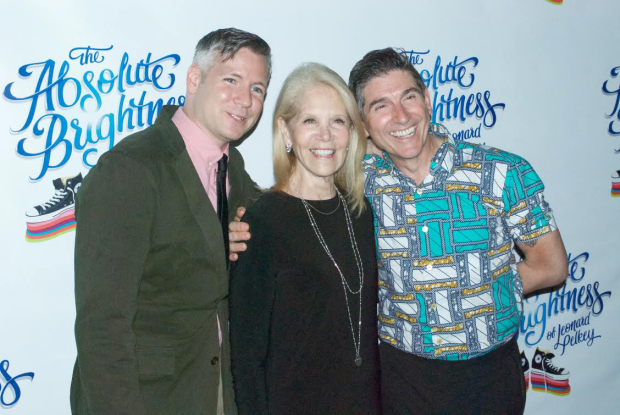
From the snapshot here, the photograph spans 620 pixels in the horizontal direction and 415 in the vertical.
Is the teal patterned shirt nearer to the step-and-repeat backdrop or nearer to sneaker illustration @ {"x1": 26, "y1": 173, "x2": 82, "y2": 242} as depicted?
the step-and-repeat backdrop

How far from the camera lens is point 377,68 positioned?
1822 mm

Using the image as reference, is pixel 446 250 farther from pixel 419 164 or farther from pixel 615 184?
pixel 615 184

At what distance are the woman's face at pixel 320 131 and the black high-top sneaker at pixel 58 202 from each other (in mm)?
876

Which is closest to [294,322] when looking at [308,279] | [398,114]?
[308,279]

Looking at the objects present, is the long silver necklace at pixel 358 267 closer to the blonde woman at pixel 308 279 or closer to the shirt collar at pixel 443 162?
the blonde woman at pixel 308 279

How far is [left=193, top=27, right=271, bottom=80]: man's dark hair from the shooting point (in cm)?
165

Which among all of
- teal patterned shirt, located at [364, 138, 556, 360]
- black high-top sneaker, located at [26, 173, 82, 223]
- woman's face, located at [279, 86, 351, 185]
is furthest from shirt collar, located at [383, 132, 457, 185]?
black high-top sneaker, located at [26, 173, 82, 223]

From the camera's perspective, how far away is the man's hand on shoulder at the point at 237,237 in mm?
1543

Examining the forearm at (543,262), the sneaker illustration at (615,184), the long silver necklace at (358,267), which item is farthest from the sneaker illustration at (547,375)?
the long silver necklace at (358,267)

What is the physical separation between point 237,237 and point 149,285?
0.29 m

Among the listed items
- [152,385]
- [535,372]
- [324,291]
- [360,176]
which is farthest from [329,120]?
[535,372]

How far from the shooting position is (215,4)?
6.83 feet

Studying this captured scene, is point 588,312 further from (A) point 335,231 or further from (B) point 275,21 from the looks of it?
(B) point 275,21

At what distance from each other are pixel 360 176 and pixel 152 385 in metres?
0.96
